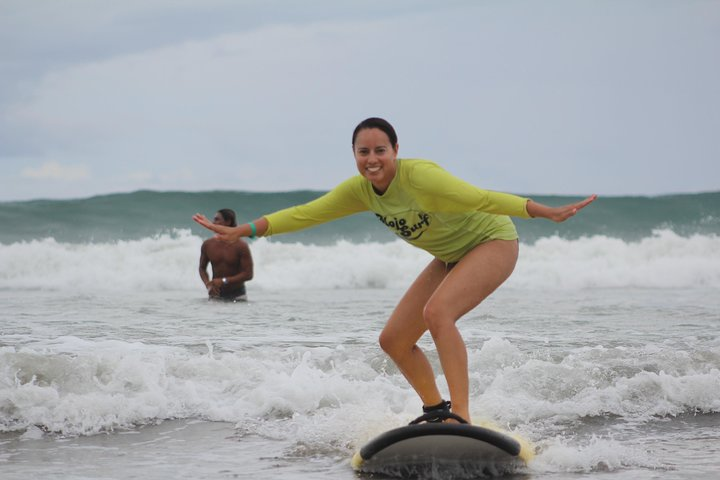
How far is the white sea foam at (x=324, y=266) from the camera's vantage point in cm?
2173

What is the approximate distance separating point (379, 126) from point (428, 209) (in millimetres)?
514

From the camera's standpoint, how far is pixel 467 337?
10.4 m

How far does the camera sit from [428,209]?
205 inches

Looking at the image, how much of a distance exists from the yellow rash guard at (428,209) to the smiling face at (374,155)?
0.24 ft

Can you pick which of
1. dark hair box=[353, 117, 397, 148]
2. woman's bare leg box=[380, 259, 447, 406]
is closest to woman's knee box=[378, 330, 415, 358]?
woman's bare leg box=[380, 259, 447, 406]

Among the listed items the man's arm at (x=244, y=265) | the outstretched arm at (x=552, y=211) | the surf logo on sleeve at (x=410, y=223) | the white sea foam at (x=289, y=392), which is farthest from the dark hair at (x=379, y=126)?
the man's arm at (x=244, y=265)

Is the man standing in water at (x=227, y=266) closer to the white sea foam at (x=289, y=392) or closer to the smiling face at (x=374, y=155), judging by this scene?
the white sea foam at (x=289, y=392)

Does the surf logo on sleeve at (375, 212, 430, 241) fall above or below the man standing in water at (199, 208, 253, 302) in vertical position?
above

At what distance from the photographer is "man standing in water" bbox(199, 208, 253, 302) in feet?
43.6

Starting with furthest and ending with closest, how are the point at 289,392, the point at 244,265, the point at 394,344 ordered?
the point at 244,265
the point at 289,392
the point at 394,344

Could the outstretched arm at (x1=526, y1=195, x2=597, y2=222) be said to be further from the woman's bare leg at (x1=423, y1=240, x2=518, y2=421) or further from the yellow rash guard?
the woman's bare leg at (x1=423, y1=240, x2=518, y2=421)

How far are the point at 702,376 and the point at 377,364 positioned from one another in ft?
8.70

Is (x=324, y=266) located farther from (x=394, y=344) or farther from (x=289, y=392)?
(x=394, y=344)

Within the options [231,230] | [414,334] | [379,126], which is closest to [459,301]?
[414,334]
